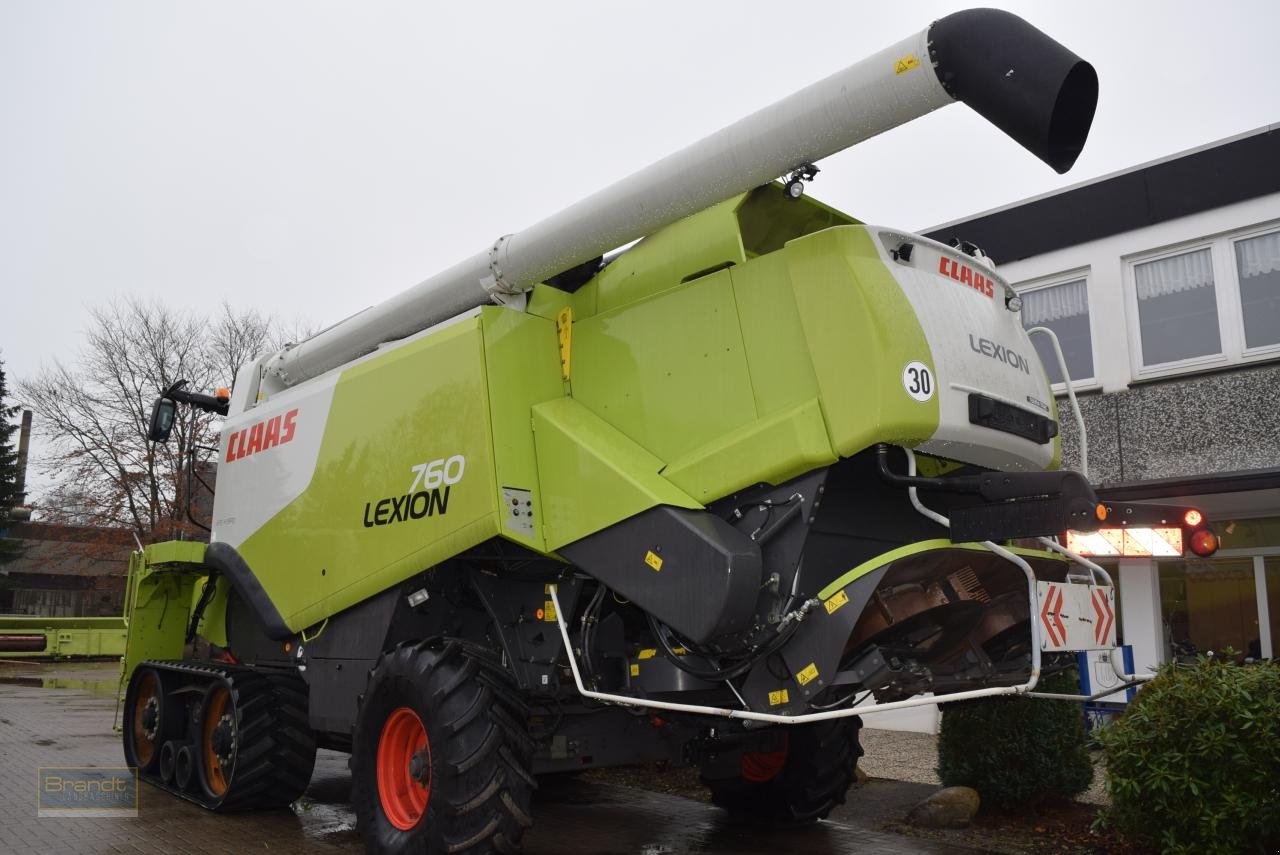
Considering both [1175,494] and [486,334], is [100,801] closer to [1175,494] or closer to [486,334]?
[486,334]

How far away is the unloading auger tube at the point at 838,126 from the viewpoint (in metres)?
3.47

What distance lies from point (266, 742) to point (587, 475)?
3.24 meters

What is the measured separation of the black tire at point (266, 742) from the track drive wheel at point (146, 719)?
1.05 metres

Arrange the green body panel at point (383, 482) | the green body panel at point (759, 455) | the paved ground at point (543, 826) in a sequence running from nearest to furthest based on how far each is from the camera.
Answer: the green body panel at point (759, 455)
the green body panel at point (383, 482)
the paved ground at point (543, 826)

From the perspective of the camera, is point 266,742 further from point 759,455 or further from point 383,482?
point 759,455

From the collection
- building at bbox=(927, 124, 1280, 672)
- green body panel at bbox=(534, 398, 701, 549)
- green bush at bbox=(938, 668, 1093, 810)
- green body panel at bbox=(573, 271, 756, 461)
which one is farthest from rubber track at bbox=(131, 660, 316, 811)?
building at bbox=(927, 124, 1280, 672)

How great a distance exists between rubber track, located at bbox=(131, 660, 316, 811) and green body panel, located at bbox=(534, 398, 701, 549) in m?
2.77

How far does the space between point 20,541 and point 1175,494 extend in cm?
4268

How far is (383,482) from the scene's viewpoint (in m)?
5.58

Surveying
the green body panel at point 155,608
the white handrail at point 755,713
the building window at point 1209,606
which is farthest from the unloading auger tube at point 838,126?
the building window at point 1209,606

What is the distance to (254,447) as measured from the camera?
686cm

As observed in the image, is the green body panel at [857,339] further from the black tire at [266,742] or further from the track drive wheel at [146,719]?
the track drive wheel at [146,719]

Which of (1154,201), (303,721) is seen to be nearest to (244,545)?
(303,721)

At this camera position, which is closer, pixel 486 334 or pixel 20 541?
pixel 486 334
